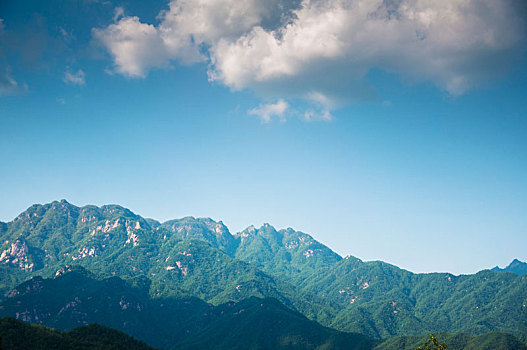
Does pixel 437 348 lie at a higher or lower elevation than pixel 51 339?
higher

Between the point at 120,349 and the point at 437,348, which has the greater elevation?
the point at 437,348

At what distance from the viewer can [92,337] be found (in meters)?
200

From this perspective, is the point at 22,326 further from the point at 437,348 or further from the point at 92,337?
the point at 437,348

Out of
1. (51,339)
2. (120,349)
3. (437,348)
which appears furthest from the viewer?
(120,349)

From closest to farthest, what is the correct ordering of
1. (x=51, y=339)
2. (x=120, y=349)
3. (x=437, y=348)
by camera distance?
(x=437, y=348)
(x=51, y=339)
(x=120, y=349)

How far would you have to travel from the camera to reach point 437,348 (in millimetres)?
65750

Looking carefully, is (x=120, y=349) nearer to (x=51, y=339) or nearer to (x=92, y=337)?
(x=92, y=337)

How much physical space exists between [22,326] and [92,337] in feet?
105

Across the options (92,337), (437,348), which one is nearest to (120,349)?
(92,337)

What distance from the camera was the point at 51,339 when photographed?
181 m

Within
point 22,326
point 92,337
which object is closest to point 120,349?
point 92,337

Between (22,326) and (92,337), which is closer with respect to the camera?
(22,326)

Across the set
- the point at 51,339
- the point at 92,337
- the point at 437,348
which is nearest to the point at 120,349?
the point at 92,337

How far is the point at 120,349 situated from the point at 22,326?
1822 inches
